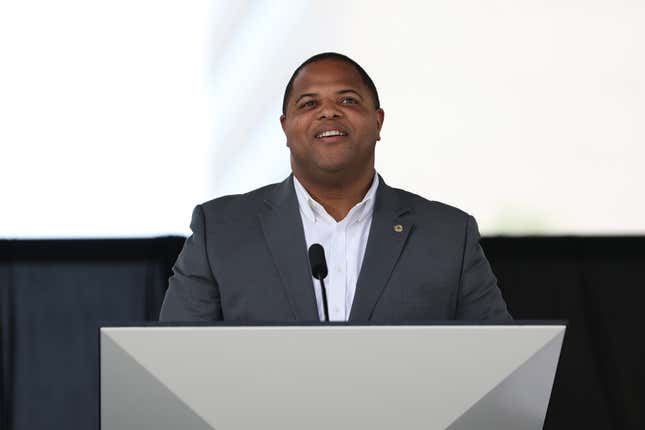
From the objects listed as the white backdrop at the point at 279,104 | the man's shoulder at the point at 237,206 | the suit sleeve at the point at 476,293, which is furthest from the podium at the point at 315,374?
the white backdrop at the point at 279,104

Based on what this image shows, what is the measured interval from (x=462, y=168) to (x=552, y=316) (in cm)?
64

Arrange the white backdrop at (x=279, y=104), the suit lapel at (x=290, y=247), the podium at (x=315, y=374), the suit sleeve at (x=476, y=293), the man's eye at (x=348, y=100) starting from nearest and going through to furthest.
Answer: the podium at (x=315, y=374) → the suit lapel at (x=290, y=247) → the suit sleeve at (x=476, y=293) → the man's eye at (x=348, y=100) → the white backdrop at (x=279, y=104)

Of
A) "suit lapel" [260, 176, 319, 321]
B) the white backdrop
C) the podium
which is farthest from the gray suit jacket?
the white backdrop

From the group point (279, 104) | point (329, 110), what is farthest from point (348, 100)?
point (279, 104)

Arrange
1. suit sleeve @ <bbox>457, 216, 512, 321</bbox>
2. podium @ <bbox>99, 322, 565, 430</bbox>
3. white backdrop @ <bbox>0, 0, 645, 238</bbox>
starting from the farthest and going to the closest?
1. white backdrop @ <bbox>0, 0, 645, 238</bbox>
2. suit sleeve @ <bbox>457, 216, 512, 321</bbox>
3. podium @ <bbox>99, 322, 565, 430</bbox>

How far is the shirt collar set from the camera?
2273mm

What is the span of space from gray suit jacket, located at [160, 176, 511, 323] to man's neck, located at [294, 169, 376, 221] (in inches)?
2.6

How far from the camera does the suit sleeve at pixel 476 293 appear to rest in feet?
7.04

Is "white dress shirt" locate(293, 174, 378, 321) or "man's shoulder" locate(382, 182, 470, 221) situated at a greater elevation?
"man's shoulder" locate(382, 182, 470, 221)

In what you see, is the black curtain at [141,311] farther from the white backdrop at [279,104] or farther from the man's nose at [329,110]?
the man's nose at [329,110]

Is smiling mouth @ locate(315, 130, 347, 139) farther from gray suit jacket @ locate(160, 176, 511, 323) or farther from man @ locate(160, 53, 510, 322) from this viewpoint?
gray suit jacket @ locate(160, 176, 511, 323)

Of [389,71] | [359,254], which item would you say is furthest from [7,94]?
[359,254]

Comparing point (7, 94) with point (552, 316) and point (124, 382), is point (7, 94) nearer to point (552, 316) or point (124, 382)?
point (552, 316)

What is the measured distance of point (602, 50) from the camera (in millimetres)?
3742
